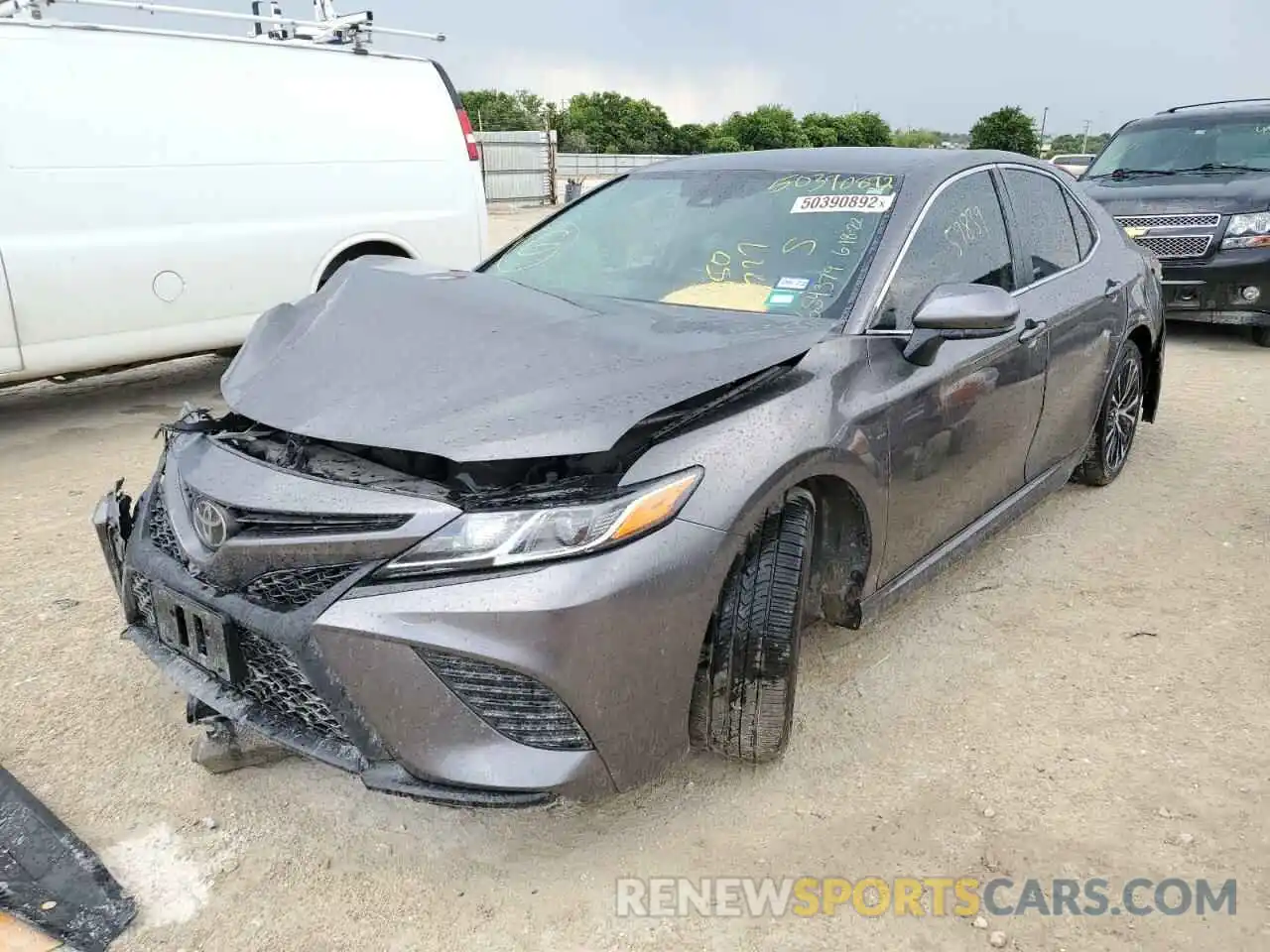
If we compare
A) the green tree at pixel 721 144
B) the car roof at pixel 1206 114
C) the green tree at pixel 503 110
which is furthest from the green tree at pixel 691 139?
the car roof at pixel 1206 114

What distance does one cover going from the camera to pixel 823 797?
2527 millimetres

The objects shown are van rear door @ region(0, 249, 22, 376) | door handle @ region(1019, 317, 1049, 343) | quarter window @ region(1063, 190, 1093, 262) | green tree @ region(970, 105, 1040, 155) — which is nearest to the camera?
Result: door handle @ region(1019, 317, 1049, 343)

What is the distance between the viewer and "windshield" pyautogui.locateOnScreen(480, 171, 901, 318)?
2.96 m

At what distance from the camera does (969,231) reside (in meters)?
3.33

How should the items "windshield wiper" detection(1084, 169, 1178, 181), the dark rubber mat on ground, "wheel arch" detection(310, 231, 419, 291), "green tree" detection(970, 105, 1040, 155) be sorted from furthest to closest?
"green tree" detection(970, 105, 1040, 155), "windshield wiper" detection(1084, 169, 1178, 181), "wheel arch" detection(310, 231, 419, 291), the dark rubber mat on ground

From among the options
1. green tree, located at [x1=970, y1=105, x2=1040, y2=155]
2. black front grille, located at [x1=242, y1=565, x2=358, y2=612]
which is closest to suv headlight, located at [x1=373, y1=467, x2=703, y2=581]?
black front grille, located at [x1=242, y1=565, x2=358, y2=612]

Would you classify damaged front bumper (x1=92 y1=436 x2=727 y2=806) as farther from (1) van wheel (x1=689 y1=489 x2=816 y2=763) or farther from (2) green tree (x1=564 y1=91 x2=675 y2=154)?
(2) green tree (x1=564 y1=91 x2=675 y2=154)

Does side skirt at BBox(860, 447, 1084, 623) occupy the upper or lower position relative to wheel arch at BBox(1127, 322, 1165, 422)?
lower

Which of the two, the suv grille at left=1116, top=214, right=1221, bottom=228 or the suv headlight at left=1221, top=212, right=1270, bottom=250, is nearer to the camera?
the suv headlight at left=1221, top=212, right=1270, bottom=250

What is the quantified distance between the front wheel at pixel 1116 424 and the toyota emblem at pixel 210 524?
3.65 metres

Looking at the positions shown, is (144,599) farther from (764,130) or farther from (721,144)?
(764,130)

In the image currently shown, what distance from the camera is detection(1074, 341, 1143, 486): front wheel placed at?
14.6 feet

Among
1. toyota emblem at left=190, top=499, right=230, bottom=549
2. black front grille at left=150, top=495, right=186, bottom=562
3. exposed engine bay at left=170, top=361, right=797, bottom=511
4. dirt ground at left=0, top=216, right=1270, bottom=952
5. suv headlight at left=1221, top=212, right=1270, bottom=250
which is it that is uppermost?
suv headlight at left=1221, top=212, right=1270, bottom=250

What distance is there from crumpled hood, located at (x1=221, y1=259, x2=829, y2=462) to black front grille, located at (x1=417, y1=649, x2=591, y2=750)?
1.39 feet
